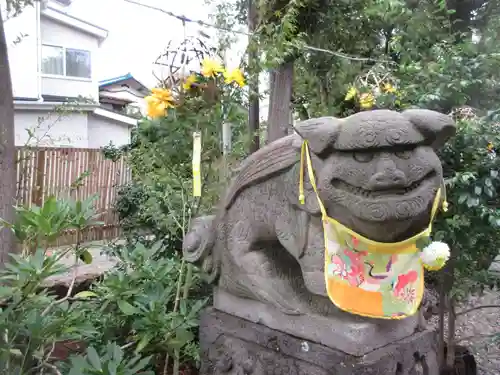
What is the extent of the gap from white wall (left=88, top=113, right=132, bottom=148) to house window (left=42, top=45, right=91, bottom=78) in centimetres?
110

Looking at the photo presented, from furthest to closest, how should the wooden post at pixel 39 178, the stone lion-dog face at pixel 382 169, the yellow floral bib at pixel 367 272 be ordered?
the wooden post at pixel 39 178
the yellow floral bib at pixel 367 272
the stone lion-dog face at pixel 382 169

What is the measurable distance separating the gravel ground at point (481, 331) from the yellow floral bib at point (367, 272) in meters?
1.85

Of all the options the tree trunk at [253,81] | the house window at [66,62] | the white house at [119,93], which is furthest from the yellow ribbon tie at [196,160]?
the white house at [119,93]

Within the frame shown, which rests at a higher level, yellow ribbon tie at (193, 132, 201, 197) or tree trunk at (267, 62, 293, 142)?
tree trunk at (267, 62, 293, 142)

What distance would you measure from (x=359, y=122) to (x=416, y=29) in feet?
6.45

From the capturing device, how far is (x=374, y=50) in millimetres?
4395

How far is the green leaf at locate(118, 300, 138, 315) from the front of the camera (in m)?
1.79

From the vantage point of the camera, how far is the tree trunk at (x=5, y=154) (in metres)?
2.71

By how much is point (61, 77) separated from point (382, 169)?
951 centimetres

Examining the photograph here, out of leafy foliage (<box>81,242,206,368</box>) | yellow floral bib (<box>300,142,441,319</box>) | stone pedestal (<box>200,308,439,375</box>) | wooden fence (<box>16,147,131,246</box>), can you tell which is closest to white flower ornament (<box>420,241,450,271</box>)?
yellow floral bib (<box>300,142,441,319</box>)

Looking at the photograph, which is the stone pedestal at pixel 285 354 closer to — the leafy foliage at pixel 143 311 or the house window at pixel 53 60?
the leafy foliage at pixel 143 311

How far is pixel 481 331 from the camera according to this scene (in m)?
3.80

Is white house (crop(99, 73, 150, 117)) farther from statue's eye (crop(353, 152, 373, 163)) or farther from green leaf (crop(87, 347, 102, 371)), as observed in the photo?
statue's eye (crop(353, 152, 373, 163))

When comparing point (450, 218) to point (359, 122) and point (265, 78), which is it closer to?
point (359, 122)
